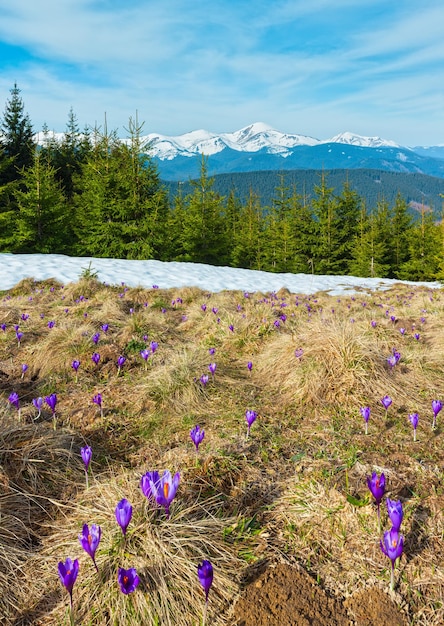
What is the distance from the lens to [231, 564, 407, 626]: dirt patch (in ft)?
5.63

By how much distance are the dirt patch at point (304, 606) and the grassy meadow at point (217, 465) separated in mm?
63

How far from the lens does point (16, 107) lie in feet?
103

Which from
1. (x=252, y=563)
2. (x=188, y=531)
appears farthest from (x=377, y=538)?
(x=188, y=531)

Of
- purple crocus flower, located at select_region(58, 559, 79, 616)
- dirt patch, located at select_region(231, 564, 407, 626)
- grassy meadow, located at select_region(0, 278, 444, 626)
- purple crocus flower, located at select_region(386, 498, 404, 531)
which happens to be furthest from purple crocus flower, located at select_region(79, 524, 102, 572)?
purple crocus flower, located at select_region(386, 498, 404, 531)

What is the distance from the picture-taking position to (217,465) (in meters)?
2.79

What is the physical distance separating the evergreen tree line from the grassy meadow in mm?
14837

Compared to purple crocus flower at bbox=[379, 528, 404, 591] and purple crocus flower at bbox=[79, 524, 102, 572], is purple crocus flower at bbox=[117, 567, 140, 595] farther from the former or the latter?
purple crocus flower at bbox=[379, 528, 404, 591]

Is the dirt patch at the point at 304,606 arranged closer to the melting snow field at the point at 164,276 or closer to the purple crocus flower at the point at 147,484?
the purple crocus flower at the point at 147,484

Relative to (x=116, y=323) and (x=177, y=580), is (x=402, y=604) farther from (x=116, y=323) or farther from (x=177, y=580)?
(x=116, y=323)

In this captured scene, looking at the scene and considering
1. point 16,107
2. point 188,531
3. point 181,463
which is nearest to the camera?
point 188,531

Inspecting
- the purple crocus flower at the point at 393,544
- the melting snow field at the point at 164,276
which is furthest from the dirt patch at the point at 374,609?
the melting snow field at the point at 164,276

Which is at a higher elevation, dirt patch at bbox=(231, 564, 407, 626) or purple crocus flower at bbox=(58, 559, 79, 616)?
purple crocus flower at bbox=(58, 559, 79, 616)

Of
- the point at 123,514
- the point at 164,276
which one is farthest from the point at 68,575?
the point at 164,276

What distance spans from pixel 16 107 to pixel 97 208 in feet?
60.1
